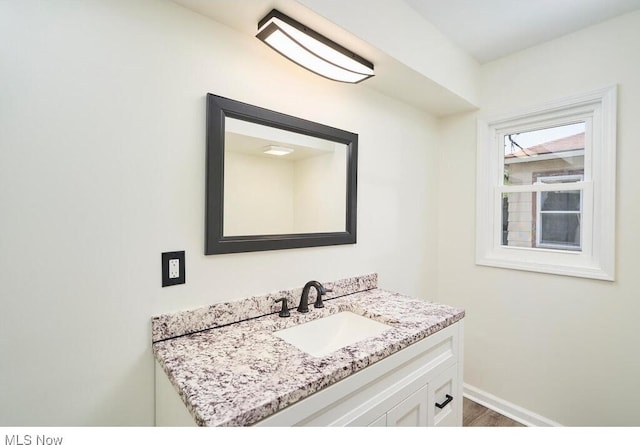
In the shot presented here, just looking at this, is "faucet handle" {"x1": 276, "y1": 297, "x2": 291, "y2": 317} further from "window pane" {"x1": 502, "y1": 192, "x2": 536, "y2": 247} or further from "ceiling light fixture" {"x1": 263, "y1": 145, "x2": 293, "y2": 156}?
"window pane" {"x1": 502, "y1": 192, "x2": 536, "y2": 247}

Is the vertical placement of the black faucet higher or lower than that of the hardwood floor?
higher

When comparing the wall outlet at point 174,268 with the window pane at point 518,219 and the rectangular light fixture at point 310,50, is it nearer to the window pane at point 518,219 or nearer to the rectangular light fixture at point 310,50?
the rectangular light fixture at point 310,50

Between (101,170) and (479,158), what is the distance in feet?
7.36

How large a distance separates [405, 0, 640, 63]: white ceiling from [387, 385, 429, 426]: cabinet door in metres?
1.89

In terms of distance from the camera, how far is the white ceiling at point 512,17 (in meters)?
1.54

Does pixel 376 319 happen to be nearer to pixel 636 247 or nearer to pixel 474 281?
pixel 474 281

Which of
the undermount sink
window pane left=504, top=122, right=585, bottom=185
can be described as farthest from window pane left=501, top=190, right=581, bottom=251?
the undermount sink

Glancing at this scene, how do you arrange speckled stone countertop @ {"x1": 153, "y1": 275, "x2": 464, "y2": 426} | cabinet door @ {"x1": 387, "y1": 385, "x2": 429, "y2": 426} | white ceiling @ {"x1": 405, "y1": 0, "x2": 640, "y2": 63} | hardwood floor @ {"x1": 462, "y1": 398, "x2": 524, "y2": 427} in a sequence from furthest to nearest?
1. hardwood floor @ {"x1": 462, "y1": 398, "x2": 524, "y2": 427}
2. white ceiling @ {"x1": 405, "y1": 0, "x2": 640, "y2": 63}
3. cabinet door @ {"x1": 387, "y1": 385, "x2": 429, "y2": 426}
4. speckled stone countertop @ {"x1": 153, "y1": 275, "x2": 464, "y2": 426}

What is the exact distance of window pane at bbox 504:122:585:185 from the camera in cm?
184

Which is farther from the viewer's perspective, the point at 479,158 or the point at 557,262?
the point at 479,158

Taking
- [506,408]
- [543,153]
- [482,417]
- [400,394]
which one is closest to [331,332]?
[400,394]

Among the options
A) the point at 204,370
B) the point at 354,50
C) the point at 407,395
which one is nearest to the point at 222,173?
the point at 204,370

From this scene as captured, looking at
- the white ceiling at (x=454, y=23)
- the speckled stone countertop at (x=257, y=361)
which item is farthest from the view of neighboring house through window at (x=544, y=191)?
the speckled stone countertop at (x=257, y=361)

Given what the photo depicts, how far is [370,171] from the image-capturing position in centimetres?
188
